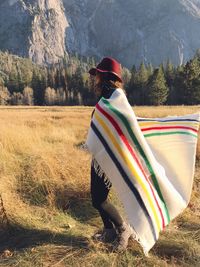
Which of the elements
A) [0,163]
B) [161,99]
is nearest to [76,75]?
[161,99]

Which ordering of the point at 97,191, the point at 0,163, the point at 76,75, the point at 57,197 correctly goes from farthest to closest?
1. the point at 76,75
2. the point at 0,163
3. the point at 57,197
4. the point at 97,191

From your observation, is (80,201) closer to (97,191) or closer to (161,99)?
(97,191)

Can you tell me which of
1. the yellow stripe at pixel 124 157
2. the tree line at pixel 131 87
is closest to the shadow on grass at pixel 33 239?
the yellow stripe at pixel 124 157

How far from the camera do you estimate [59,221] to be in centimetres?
596

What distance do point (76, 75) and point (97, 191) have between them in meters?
104

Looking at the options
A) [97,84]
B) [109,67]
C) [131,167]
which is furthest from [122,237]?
[109,67]

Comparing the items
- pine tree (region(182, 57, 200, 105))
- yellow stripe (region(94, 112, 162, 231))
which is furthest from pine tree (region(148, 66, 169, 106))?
yellow stripe (region(94, 112, 162, 231))

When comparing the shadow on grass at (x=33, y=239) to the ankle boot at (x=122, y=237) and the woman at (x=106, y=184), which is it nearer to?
the woman at (x=106, y=184)

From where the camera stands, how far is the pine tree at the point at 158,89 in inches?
2992

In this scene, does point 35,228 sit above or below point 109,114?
below

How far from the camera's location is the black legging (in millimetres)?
4934

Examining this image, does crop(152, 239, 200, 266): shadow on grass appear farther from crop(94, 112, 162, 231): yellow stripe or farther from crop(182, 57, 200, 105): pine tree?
crop(182, 57, 200, 105): pine tree

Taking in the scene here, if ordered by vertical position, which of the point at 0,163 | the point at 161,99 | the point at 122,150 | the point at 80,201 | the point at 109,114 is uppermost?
the point at 109,114

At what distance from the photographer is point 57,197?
21.8 feet
